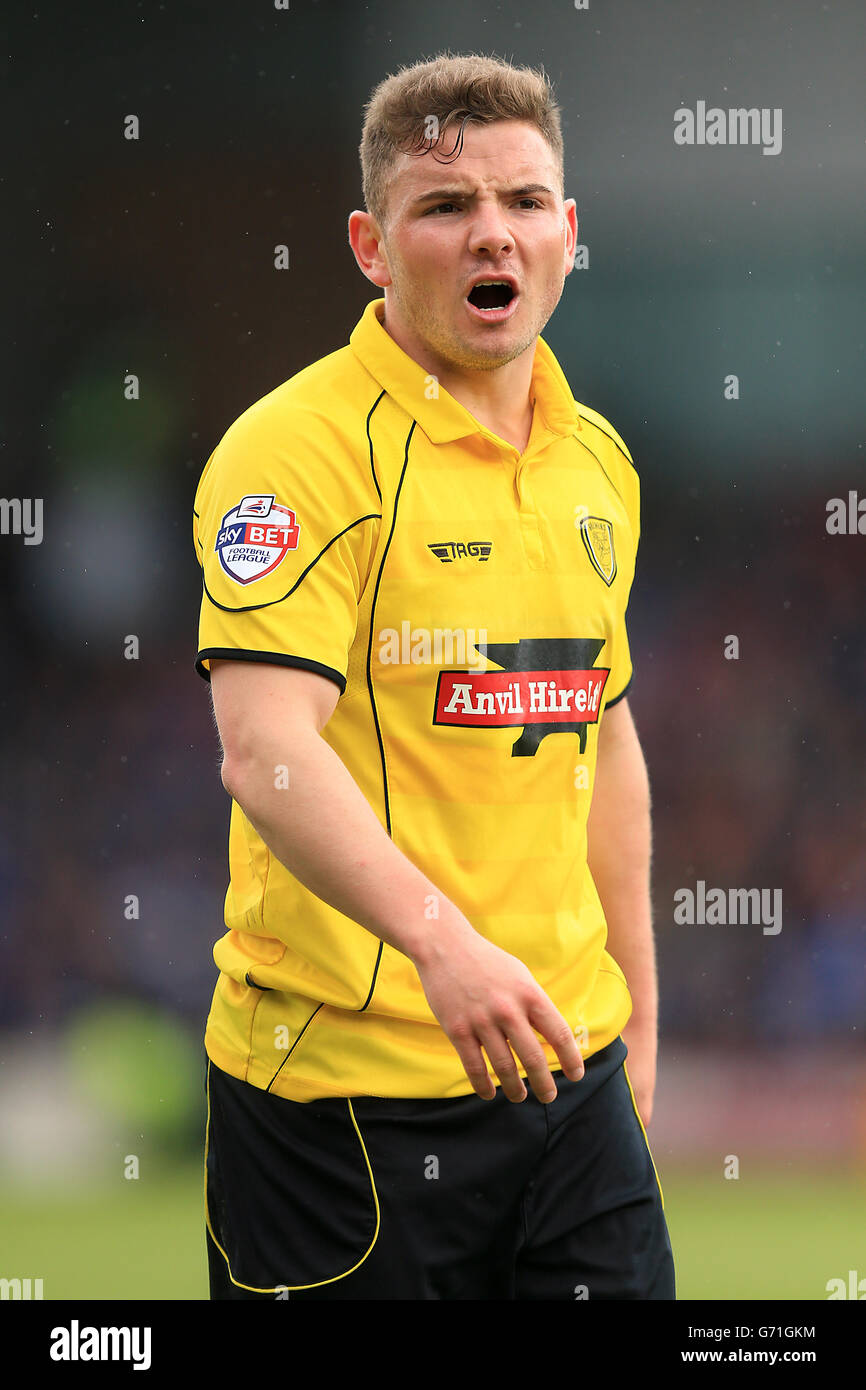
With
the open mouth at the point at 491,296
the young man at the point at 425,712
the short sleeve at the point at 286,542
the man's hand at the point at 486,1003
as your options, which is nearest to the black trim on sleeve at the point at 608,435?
the young man at the point at 425,712

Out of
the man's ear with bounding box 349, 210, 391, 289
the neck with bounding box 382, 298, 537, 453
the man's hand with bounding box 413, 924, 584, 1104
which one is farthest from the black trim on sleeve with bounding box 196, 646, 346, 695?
the man's ear with bounding box 349, 210, 391, 289

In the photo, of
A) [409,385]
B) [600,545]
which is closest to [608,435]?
[600,545]

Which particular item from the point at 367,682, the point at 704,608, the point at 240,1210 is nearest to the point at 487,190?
the point at 367,682

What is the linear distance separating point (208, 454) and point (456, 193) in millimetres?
3166

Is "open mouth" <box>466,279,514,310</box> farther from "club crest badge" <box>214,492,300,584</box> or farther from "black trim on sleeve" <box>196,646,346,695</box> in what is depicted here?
"black trim on sleeve" <box>196,646,346,695</box>

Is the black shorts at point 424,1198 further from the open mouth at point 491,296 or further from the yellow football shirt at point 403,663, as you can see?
the open mouth at point 491,296

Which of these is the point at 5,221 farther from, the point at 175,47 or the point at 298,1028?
the point at 298,1028

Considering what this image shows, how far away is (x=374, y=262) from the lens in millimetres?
1470

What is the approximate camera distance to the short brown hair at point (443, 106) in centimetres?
138

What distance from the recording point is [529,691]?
139 centimetres

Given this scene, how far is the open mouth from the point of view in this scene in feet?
4.61

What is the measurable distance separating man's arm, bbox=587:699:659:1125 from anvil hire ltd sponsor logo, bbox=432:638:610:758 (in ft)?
0.68

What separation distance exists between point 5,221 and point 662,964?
9.81 feet

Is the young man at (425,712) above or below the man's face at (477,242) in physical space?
below
